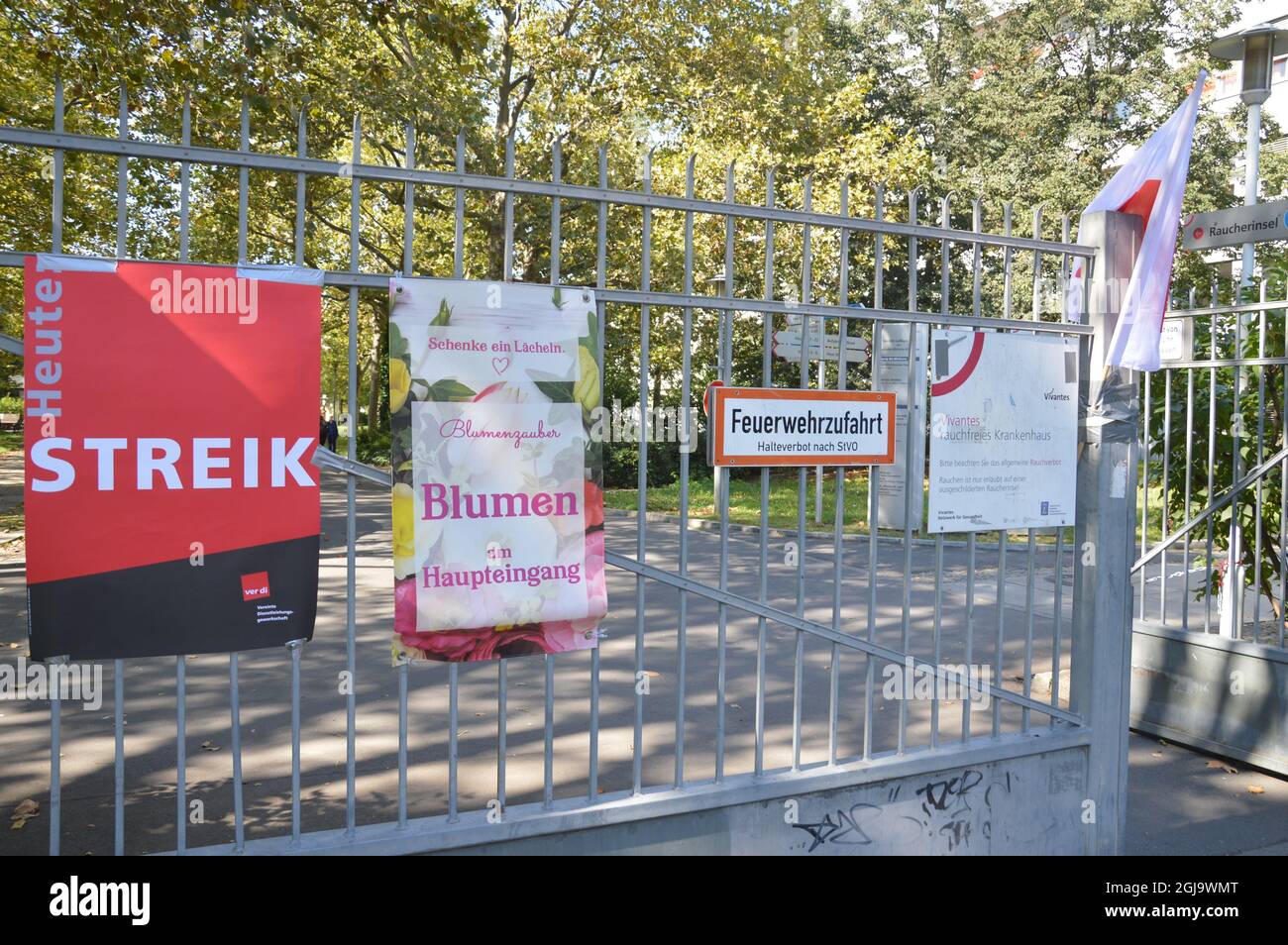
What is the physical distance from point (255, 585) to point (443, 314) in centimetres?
99

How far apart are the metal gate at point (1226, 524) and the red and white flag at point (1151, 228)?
172 centimetres

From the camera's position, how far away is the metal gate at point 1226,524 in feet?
19.0

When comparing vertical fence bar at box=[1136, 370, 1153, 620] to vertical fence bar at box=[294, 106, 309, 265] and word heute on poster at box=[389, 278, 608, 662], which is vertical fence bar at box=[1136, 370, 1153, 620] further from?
vertical fence bar at box=[294, 106, 309, 265]

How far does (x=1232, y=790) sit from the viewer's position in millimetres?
5535

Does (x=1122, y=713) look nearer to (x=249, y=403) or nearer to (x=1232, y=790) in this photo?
(x=1232, y=790)

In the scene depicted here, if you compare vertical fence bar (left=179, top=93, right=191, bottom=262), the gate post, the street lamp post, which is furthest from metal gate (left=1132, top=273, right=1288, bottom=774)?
vertical fence bar (left=179, top=93, right=191, bottom=262)

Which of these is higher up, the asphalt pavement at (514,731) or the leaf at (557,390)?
the leaf at (557,390)

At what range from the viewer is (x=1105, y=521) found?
4.48 meters

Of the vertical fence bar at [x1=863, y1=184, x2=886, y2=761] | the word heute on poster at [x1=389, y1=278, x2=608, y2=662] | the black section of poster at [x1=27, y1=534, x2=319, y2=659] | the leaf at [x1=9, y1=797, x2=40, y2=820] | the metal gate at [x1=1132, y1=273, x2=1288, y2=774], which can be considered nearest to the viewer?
the black section of poster at [x1=27, y1=534, x2=319, y2=659]

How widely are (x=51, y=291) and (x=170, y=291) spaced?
29 centimetres

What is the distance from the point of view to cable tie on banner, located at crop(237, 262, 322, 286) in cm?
288

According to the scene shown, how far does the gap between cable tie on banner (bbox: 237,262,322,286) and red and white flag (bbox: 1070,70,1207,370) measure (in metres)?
3.35

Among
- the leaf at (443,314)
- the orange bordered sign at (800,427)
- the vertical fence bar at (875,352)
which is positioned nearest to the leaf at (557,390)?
the leaf at (443,314)

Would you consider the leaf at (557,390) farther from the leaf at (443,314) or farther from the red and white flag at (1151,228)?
the red and white flag at (1151,228)
